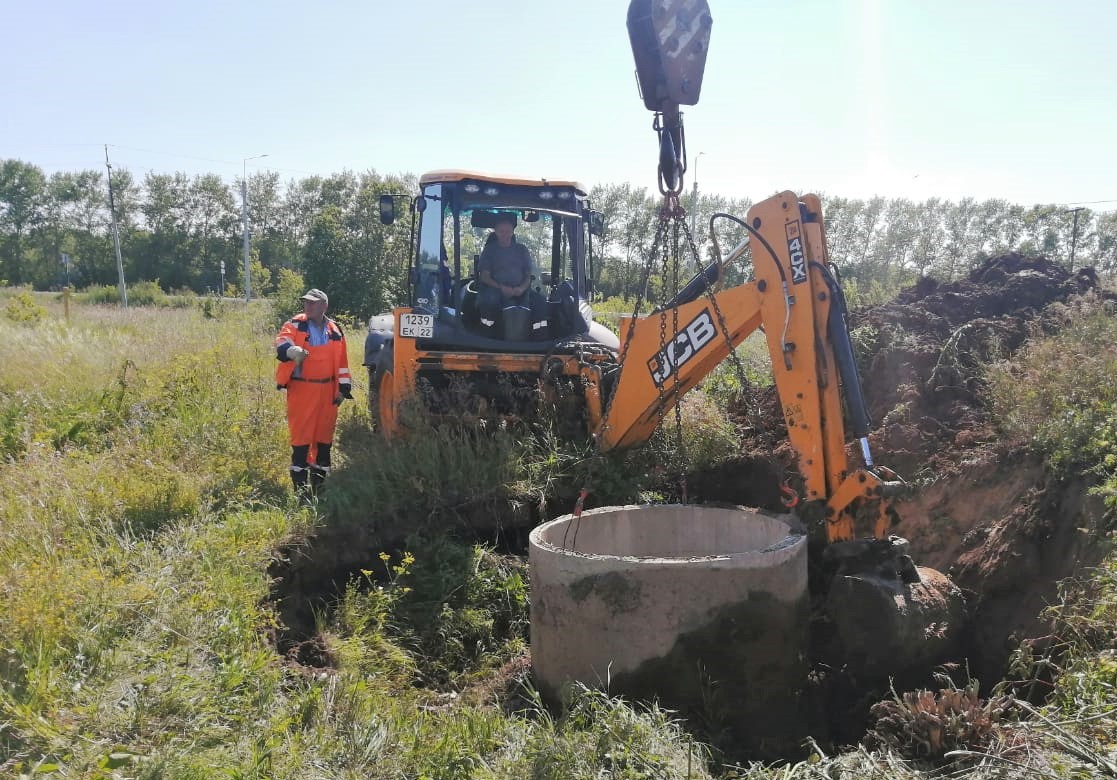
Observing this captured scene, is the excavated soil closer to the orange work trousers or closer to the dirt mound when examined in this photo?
the dirt mound

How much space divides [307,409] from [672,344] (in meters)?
3.34

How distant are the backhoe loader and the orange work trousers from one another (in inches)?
21.7

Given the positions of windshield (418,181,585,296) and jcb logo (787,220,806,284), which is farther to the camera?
windshield (418,181,585,296)

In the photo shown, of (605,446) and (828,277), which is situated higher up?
(828,277)

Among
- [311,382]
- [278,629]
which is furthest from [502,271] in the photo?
[278,629]

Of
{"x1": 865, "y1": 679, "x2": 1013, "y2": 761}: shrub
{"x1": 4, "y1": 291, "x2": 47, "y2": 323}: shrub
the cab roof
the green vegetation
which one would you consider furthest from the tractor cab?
{"x1": 4, "y1": 291, "x2": 47, "y2": 323}: shrub

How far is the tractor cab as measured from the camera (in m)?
6.70

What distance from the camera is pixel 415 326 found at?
6.43m

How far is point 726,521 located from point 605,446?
1.31m

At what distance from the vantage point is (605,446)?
18.6ft

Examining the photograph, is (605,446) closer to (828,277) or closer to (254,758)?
(828,277)

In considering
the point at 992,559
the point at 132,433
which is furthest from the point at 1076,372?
the point at 132,433

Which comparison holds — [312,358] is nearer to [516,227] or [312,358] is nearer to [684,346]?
[516,227]

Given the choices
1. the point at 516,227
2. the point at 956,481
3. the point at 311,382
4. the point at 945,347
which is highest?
the point at 516,227
